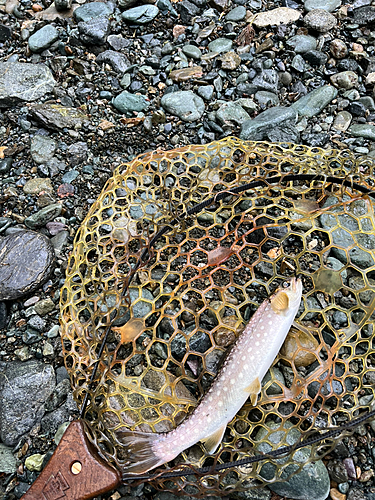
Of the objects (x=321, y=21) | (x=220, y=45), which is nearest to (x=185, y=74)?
(x=220, y=45)

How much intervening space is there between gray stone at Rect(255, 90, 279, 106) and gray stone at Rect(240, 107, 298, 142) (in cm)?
31

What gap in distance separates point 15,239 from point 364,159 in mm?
2887

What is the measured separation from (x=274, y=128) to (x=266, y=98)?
0.54 metres

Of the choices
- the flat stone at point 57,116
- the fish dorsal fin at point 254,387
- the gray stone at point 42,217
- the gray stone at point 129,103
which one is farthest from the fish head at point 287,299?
the flat stone at point 57,116

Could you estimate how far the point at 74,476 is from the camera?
2643mm

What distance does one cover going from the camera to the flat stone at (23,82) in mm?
4742

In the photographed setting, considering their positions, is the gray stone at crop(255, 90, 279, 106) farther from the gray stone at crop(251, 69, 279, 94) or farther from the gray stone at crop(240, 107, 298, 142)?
the gray stone at crop(240, 107, 298, 142)

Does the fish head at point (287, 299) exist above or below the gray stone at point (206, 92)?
below

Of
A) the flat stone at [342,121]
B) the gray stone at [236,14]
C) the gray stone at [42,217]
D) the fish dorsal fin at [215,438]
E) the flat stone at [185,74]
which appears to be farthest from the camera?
the gray stone at [236,14]

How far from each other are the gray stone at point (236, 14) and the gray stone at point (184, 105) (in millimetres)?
1253

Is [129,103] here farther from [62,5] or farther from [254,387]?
[254,387]

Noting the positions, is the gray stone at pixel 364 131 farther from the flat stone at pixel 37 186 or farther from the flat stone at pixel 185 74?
the flat stone at pixel 37 186

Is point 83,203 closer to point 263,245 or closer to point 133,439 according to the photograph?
point 263,245

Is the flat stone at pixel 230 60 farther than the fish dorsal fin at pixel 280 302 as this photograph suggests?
Yes
